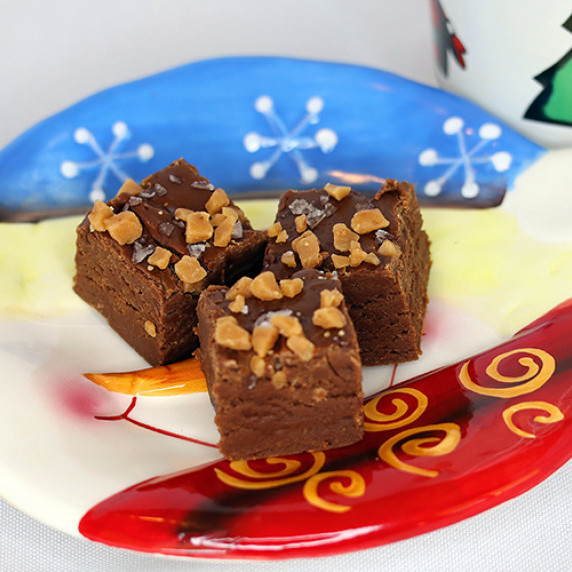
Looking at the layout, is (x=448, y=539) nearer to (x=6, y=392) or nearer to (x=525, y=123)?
(x=6, y=392)

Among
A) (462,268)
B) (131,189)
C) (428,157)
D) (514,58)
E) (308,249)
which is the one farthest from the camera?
(428,157)

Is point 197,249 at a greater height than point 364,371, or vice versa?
point 197,249

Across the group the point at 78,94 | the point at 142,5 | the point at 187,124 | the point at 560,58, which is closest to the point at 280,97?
the point at 187,124

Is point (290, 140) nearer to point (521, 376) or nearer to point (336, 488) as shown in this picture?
point (521, 376)

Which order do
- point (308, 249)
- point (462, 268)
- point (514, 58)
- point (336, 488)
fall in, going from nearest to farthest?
point (336, 488), point (308, 249), point (462, 268), point (514, 58)

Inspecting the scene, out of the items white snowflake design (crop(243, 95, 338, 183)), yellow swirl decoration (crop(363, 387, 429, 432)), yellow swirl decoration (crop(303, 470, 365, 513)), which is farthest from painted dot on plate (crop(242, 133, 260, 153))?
yellow swirl decoration (crop(303, 470, 365, 513))

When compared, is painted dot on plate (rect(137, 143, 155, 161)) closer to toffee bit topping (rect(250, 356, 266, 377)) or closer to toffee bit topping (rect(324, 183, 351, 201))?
toffee bit topping (rect(324, 183, 351, 201))

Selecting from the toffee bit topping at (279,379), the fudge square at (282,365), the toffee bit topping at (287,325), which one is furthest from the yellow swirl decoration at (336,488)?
the toffee bit topping at (287,325)

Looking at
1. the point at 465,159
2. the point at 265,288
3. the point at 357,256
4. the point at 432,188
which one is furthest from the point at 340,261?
the point at 465,159

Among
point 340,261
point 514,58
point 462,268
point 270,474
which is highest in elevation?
point 514,58
